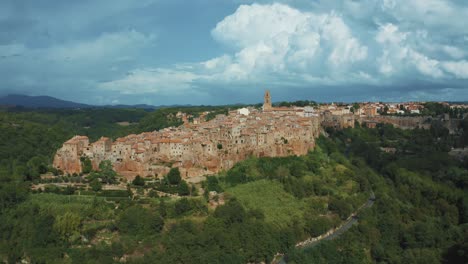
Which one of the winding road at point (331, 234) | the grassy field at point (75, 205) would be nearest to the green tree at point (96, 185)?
the grassy field at point (75, 205)

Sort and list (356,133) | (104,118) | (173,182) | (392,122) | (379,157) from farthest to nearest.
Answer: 1. (104,118)
2. (392,122)
3. (356,133)
4. (379,157)
5. (173,182)

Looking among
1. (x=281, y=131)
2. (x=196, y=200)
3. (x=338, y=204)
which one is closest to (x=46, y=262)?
(x=196, y=200)

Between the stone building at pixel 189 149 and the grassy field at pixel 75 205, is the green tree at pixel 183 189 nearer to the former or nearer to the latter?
the stone building at pixel 189 149

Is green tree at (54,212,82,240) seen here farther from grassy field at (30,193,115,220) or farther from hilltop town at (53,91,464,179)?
hilltop town at (53,91,464,179)

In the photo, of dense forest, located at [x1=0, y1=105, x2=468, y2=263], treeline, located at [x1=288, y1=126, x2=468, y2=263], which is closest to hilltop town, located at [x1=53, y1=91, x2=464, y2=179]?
dense forest, located at [x1=0, y1=105, x2=468, y2=263]

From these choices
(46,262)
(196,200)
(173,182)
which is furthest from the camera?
(173,182)

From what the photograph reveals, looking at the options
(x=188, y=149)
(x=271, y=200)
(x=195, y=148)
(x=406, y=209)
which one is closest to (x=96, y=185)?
(x=188, y=149)

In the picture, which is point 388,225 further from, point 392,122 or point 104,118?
point 104,118
